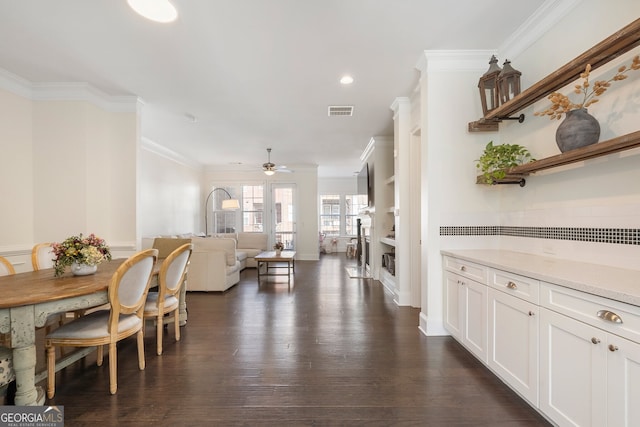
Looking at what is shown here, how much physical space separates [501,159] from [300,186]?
22.3 feet

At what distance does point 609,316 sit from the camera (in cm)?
126

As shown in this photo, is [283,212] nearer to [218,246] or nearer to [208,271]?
[218,246]

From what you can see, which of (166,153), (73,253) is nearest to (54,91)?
(73,253)

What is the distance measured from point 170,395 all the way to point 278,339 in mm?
1118

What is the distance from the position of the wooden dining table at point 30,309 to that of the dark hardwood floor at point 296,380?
33 centimetres

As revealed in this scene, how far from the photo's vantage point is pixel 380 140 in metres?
5.67

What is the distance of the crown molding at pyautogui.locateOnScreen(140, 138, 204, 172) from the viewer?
19.7 ft

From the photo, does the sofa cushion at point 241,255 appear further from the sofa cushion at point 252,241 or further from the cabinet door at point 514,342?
the cabinet door at point 514,342

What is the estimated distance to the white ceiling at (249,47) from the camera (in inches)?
90.0

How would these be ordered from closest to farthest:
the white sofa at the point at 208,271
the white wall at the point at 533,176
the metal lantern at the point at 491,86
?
1. the white wall at the point at 533,176
2. the metal lantern at the point at 491,86
3. the white sofa at the point at 208,271

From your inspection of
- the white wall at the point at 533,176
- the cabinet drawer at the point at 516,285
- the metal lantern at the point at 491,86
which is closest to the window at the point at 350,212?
the white wall at the point at 533,176

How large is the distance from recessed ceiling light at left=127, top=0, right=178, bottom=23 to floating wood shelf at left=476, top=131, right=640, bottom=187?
3.04 metres

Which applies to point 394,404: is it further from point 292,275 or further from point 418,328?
point 292,275

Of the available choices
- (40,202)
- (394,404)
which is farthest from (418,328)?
(40,202)
